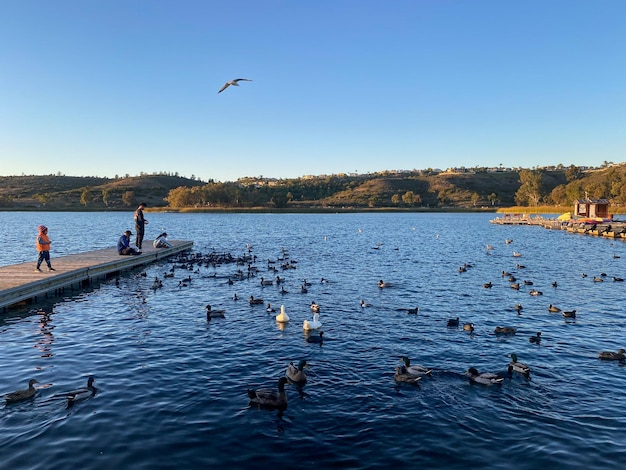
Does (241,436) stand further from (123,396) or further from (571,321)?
(571,321)

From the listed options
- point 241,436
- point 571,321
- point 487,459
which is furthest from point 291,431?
point 571,321

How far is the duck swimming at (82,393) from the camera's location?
524 inches

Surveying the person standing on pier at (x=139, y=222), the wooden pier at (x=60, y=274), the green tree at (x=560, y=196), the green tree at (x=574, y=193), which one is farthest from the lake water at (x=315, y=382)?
the green tree at (x=560, y=196)

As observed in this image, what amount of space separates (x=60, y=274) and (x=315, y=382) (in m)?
20.7

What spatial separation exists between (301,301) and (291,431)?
620 inches

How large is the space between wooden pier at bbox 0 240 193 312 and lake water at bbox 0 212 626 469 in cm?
109

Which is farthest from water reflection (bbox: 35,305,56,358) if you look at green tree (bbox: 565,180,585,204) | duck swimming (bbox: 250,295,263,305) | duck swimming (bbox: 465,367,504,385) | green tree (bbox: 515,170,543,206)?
green tree (bbox: 515,170,543,206)

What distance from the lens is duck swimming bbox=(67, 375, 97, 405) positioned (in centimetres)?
1330

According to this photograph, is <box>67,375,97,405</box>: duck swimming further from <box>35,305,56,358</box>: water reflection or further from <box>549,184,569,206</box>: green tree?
<box>549,184,569,206</box>: green tree

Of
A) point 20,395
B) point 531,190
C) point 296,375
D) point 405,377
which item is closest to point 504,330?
→ point 405,377

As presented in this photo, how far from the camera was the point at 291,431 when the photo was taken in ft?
39.1

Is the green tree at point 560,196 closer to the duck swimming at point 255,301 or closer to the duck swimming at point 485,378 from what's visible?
the duck swimming at point 255,301

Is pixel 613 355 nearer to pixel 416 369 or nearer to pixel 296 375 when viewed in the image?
pixel 416 369

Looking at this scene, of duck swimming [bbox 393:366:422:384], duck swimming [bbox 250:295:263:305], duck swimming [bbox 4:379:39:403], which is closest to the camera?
duck swimming [bbox 4:379:39:403]
